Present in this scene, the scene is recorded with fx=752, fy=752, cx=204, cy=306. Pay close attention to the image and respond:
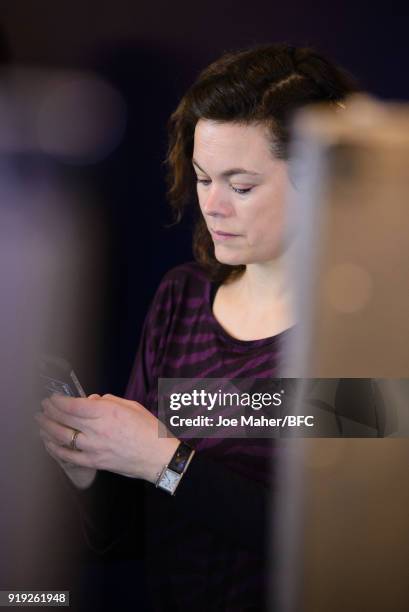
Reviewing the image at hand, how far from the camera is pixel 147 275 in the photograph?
87cm

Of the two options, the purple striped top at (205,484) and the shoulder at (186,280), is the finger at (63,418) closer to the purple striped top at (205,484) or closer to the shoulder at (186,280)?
the purple striped top at (205,484)

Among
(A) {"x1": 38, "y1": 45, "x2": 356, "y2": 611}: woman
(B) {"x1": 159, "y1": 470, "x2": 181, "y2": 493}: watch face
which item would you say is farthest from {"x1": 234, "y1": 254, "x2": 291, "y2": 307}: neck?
(B) {"x1": 159, "y1": 470, "x2": 181, "y2": 493}: watch face

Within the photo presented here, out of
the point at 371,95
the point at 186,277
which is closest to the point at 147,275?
the point at 186,277

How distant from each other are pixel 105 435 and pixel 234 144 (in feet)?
1.11

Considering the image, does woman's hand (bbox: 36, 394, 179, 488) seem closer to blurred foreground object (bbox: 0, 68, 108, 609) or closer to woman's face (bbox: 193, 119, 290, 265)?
blurred foreground object (bbox: 0, 68, 108, 609)

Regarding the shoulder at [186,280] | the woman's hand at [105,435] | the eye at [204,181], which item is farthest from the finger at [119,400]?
the eye at [204,181]

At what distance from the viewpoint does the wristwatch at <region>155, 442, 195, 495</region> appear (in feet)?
2.68

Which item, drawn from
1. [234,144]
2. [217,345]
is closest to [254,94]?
[234,144]

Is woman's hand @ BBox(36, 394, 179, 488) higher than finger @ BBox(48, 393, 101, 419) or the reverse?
the reverse

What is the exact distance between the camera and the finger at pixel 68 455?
0.81 metres

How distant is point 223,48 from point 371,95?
17cm

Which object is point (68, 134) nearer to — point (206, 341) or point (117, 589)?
point (206, 341)
